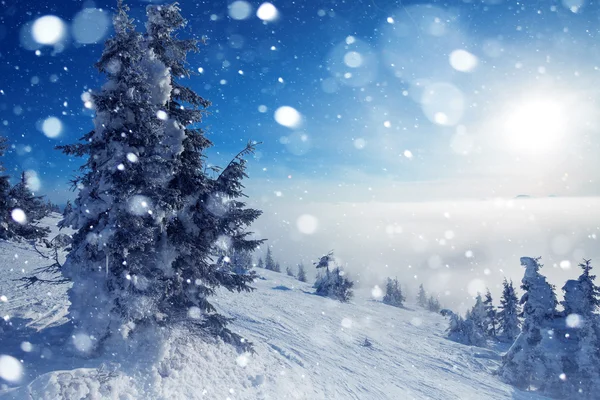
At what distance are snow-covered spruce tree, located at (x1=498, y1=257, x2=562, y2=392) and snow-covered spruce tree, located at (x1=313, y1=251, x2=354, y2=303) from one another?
78.1ft

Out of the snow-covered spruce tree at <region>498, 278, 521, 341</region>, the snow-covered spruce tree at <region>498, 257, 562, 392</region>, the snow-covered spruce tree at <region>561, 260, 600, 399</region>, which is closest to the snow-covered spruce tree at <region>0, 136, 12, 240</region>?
the snow-covered spruce tree at <region>498, 257, 562, 392</region>

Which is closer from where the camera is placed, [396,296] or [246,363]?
[246,363]

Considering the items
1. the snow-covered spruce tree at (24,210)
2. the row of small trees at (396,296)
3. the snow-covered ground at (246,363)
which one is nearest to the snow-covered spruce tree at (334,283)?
the snow-covered ground at (246,363)

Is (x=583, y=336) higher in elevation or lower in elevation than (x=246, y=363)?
higher

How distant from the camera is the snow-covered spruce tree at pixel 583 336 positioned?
70.2 ft

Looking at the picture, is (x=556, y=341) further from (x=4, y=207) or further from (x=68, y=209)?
(x=4, y=207)

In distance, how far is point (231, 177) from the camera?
9844 mm

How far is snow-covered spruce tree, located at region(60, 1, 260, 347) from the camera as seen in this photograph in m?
8.20

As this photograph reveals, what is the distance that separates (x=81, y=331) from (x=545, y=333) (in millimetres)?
30107

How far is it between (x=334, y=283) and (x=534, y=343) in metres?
26.1

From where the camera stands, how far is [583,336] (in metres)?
22.4

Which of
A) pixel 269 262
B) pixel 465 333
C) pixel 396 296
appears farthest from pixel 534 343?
pixel 269 262

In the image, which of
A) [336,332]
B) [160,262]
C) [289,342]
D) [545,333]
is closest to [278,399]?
[160,262]

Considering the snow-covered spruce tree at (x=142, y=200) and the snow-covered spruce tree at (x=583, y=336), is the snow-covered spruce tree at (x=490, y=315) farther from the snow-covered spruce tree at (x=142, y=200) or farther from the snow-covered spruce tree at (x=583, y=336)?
the snow-covered spruce tree at (x=142, y=200)
